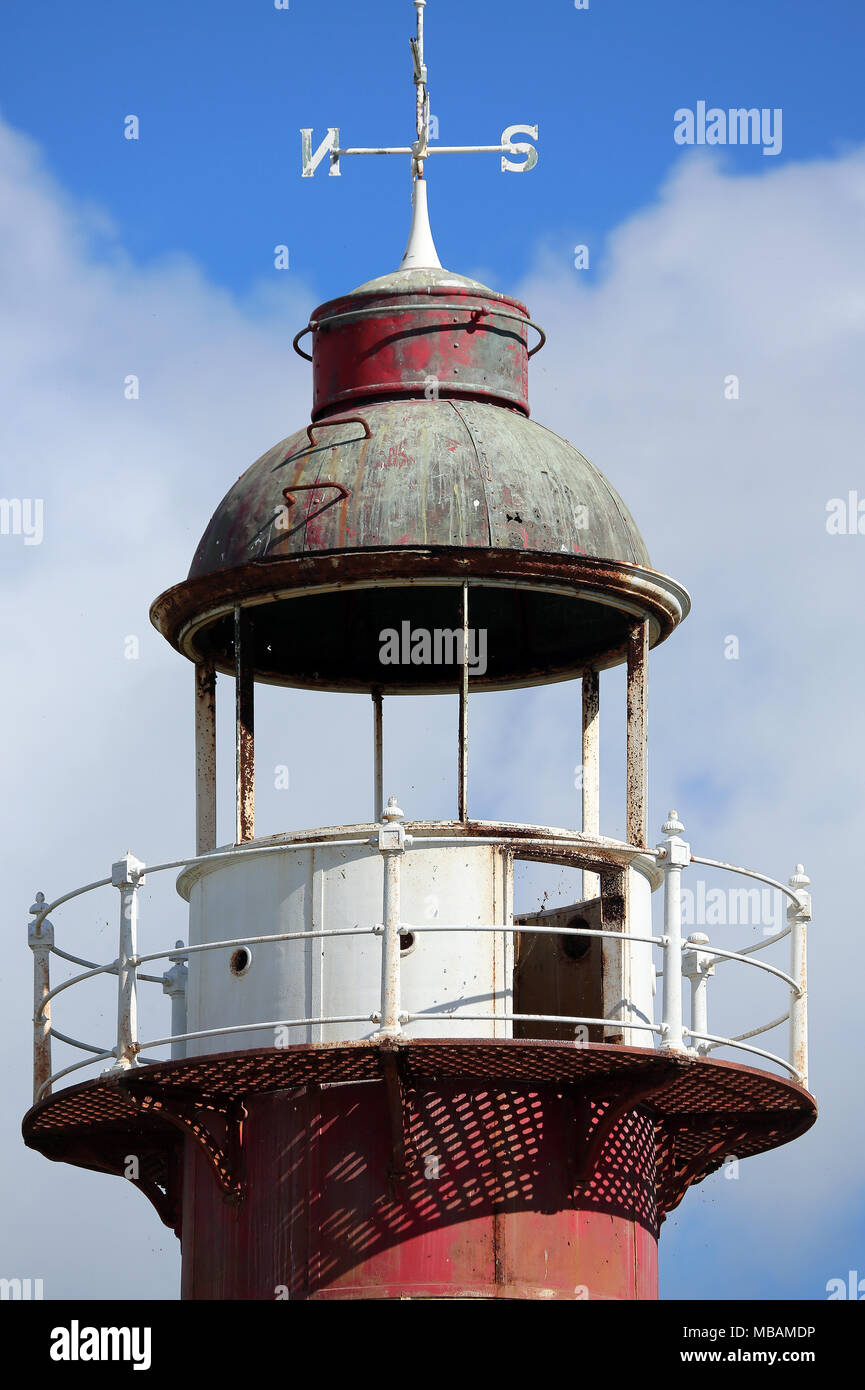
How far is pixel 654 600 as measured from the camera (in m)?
33.6

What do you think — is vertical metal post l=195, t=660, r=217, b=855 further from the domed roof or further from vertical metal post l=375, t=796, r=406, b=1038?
vertical metal post l=375, t=796, r=406, b=1038

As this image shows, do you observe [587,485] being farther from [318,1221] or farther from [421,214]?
[318,1221]

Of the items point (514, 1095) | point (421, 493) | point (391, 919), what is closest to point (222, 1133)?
point (514, 1095)

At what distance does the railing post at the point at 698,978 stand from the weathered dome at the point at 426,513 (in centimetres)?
300

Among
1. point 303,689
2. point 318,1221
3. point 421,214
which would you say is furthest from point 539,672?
point 318,1221

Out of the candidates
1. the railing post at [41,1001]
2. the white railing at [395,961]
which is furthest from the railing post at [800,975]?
the railing post at [41,1001]

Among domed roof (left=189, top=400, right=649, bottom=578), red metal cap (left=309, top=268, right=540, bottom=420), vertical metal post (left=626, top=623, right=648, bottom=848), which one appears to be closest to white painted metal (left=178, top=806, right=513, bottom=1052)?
vertical metal post (left=626, top=623, right=648, bottom=848)

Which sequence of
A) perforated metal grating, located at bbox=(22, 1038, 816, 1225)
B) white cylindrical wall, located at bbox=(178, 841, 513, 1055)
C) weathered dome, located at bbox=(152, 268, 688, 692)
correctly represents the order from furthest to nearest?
weathered dome, located at bbox=(152, 268, 688, 692), white cylindrical wall, located at bbox=(178, 841, 513, 1055), perforated metal grating, located at bbox=(22, 1038, 816, 1225)

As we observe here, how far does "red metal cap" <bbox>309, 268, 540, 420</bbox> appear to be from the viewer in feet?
113

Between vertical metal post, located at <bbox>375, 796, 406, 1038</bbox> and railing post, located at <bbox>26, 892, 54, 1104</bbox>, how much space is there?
4149 millimetres

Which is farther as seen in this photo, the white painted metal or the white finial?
the white finial

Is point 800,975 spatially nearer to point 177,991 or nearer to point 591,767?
point 591,767

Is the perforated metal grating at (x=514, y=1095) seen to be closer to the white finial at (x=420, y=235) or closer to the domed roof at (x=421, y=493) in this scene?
the domed roof at (x=421, y=493)

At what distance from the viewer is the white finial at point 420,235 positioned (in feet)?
116
